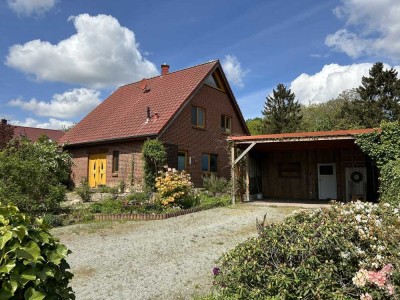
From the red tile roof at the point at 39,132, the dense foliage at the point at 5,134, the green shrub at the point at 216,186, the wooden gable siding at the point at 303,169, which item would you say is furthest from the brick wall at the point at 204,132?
the red tile roof at the point at 39,132

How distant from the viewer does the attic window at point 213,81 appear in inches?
884

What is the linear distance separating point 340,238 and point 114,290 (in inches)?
134

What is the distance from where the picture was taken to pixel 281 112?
4466 cm

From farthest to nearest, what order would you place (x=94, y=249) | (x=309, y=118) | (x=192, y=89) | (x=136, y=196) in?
(x=309, y=118), (x=192, y=89), (x=136, y=196), (x=94, y=249)

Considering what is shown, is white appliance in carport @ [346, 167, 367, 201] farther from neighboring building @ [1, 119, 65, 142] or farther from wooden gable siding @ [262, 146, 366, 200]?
neighboring building @ [1, 119, 65, 142]

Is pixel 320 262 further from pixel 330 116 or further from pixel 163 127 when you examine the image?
pixel 330 116

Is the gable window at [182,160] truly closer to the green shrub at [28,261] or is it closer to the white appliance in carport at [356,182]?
the white appliance in carport at [356,182]

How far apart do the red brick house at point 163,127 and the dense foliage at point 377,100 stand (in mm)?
17525

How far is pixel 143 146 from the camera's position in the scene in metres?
17.5

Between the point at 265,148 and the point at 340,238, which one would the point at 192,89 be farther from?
the point at 340,238

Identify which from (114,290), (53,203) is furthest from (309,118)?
(114,290)

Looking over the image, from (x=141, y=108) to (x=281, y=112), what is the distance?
1084 inches

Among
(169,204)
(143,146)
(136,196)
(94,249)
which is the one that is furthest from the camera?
(143,146)

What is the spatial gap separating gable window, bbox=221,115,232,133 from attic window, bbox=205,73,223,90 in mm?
2084
